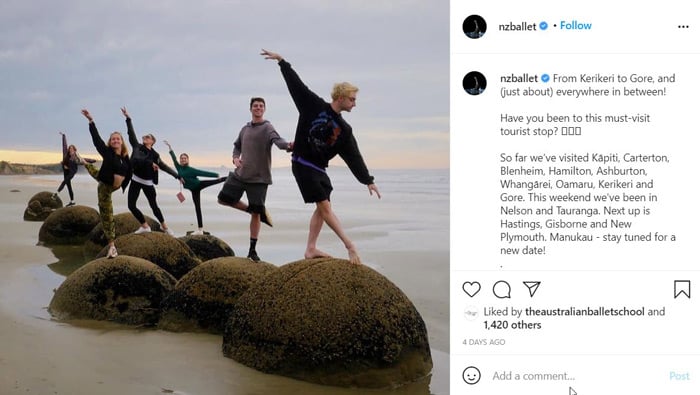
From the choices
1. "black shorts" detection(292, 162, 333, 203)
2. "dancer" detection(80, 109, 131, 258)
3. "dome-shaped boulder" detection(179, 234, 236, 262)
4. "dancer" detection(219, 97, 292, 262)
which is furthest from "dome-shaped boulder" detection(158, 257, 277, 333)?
"dome-shaped boulder" detection(179, 234, 236, 262)

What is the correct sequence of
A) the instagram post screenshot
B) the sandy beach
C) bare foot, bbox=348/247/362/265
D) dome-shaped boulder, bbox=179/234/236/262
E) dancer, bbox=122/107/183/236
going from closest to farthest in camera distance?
the instagram post screenshot → the sandy beach → bare foot, bbox=348/247/362/265 → dome-shaped boulder, bbox=179/234/236/262 → dancer, bbox=122/107/183/236

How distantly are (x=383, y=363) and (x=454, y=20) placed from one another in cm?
318

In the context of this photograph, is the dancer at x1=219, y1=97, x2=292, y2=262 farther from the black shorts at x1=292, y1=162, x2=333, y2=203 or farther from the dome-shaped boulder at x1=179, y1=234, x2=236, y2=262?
the dome-shaped boulder at x1=179, y1=234, x2=236, y2=262

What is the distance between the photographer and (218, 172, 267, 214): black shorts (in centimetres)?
911

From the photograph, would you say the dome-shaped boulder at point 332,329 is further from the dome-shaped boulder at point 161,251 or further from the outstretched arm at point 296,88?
the dome-shaped boulder at point 161,251

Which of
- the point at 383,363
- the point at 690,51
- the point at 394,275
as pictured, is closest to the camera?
the point at 690,51

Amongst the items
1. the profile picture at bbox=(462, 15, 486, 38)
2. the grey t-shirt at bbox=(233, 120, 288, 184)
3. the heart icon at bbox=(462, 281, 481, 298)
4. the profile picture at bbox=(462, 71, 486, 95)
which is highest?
the profile picture at bbox=(462, 15, 486, 38)

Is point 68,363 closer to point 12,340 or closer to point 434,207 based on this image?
point 12,340

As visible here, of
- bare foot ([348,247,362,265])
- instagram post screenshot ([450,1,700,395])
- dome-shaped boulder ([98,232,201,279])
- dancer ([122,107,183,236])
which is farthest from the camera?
dancer ([122,107,183,236])

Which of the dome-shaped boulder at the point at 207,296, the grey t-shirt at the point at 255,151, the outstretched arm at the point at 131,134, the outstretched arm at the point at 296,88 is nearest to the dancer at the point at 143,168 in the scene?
the outstretched arm at the point at 131,134

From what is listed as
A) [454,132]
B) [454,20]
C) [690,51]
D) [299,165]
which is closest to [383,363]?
[299,165]

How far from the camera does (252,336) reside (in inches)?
263

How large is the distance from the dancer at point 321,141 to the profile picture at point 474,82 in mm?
2406

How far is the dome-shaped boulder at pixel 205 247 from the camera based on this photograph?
11523 millimetres
